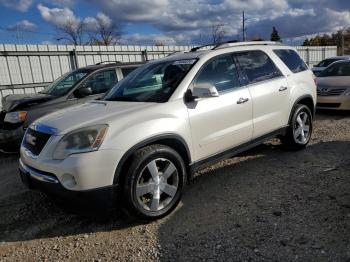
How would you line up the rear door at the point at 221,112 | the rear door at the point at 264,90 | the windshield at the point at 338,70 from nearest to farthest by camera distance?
1. the rear door at the point at 221,112
2. the rear door at the point at 264,90
3. the windshield at the point at 338,70

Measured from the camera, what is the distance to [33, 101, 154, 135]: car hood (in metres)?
3.35

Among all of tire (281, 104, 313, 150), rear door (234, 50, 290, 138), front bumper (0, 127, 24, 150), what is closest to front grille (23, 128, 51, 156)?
front bumper (0, 127, 24, 150)

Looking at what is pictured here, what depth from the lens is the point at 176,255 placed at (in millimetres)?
2977

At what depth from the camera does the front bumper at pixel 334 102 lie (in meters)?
8.39

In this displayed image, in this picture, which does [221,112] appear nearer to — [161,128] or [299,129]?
[161,128]

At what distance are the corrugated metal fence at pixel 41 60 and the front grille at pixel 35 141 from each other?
7734 millimetres

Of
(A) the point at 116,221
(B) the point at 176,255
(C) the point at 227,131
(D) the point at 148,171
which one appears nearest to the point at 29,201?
(A) the point at 116,221

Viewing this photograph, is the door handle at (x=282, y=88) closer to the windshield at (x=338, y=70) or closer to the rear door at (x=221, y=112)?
the rear door at (x=221, y=112)

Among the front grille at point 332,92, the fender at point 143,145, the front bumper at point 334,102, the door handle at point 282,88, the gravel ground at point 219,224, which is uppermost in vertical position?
the door handle at point 282,88

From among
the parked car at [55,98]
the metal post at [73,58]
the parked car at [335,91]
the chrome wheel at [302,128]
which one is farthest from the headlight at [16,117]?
the parked car at [335,91]

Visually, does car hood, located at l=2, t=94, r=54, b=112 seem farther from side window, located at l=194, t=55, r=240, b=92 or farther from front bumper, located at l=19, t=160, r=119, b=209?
side window, located at l=194, t=55, r=240, b=92

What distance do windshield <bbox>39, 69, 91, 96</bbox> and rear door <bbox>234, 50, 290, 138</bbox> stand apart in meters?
3.57

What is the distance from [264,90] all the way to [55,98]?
3.93 metres

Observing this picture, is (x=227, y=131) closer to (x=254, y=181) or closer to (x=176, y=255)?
(x=254, y=181)
